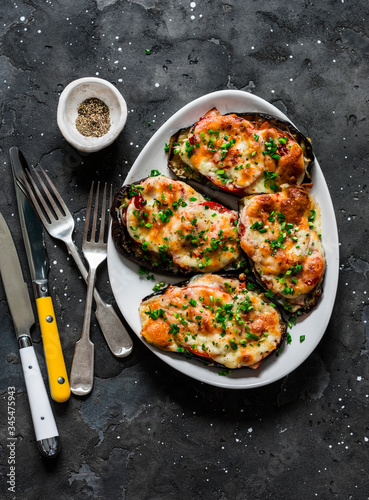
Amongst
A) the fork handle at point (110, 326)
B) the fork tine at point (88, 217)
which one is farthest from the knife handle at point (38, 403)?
the fork tine at point (88, 217)

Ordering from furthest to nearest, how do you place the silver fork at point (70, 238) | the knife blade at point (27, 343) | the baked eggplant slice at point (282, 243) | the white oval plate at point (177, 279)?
the silver fork at point (70, 238), the knife blade at point (27, 343), the white oval plate at point (177, 279), the baked eggplant slice at point (282, 243)

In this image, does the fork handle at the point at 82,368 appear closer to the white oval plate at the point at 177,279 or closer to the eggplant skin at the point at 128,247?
the white oval plate at the point at 177,279

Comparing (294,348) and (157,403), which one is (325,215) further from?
(157,403)

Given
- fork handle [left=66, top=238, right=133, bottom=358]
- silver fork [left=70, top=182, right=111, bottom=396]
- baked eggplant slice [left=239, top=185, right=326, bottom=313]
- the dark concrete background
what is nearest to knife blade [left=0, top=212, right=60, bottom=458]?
the dark concrete background

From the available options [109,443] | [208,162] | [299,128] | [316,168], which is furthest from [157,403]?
[299,128]

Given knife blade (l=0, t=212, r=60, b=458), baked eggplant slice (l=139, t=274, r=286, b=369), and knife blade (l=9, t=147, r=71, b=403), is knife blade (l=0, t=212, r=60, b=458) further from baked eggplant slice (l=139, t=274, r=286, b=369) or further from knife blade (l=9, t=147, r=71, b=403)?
baked eggplant slice (l=139, t=274, r=286, b=369)

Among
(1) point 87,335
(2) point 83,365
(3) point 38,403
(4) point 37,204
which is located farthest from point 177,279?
(3) point 38,403
